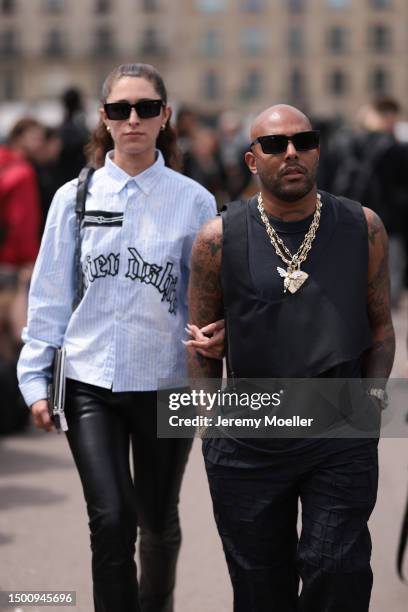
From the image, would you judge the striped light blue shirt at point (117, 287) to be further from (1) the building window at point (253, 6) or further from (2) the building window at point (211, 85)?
(1) the building window at point (253, 6)

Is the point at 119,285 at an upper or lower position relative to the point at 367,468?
upper

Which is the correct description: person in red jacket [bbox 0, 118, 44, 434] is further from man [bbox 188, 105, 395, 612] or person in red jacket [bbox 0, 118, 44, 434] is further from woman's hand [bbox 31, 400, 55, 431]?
man [bbox 188, 105, 395, 612]

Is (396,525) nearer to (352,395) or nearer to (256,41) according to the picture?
(352,395)

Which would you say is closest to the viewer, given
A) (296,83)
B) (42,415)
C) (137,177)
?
(42,415)

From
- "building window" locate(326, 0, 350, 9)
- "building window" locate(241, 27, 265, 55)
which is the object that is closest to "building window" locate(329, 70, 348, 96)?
"building window" locate(326, 0, 350, 9)

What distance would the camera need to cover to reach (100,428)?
405cm

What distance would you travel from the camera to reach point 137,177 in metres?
4.25

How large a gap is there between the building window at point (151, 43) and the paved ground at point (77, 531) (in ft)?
344

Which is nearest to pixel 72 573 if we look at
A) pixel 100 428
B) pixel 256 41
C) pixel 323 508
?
pixel 100 428

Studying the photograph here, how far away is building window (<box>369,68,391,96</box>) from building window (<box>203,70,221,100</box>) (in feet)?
42.9

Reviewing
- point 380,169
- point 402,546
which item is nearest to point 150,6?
point 380,169

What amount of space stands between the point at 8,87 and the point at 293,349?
372 ft

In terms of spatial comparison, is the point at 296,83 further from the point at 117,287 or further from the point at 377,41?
the point at 117,287

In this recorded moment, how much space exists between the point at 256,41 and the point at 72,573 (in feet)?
355
